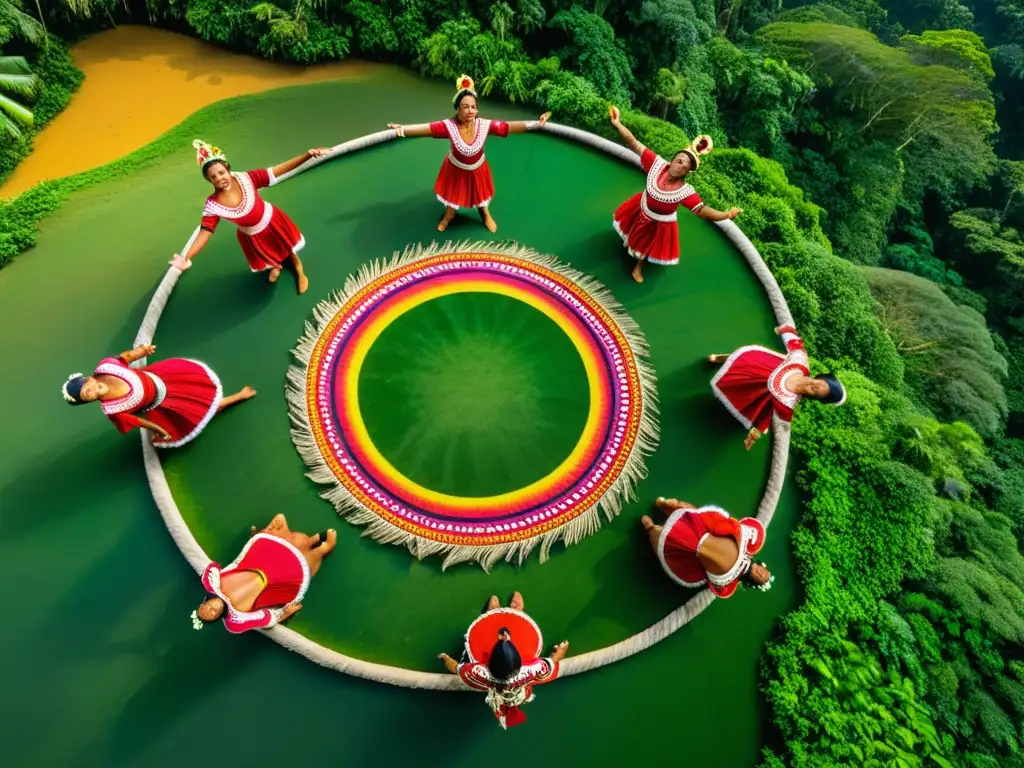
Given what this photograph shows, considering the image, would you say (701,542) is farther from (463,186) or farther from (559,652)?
(463,186)

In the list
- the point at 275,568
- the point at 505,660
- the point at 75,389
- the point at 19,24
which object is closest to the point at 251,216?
the point at 75,389

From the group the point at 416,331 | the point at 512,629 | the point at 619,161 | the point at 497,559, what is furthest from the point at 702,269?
the point at 512,629

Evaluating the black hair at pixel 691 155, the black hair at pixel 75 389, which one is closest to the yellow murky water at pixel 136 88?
the black hair at pixel 75 389

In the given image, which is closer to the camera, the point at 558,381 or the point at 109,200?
the point at 558,381

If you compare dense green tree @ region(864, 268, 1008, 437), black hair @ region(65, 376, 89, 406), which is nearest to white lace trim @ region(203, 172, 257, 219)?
black hair @ region(65, 376, 89, 406)

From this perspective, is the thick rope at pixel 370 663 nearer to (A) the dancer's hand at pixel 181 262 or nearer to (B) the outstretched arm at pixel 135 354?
(A) the dancer's hand at pixel 181 262

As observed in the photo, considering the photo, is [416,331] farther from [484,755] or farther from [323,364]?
[484,755]
